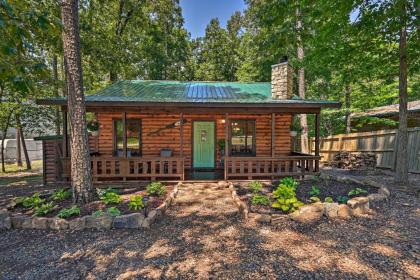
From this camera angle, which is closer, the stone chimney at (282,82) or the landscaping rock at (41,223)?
the landscaping rock at (41,223)

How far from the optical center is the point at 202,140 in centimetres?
931

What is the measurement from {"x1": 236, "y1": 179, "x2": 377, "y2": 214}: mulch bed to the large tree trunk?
360cm

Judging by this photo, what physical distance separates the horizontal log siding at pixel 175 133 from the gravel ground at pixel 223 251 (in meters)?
5.02

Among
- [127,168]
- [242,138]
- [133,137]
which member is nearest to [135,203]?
[127,168]

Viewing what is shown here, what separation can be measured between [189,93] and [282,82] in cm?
348

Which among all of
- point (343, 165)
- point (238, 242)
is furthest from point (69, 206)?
point (343, 165)

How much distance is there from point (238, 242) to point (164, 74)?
64.1ft

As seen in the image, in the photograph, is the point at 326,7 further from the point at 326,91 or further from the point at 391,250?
the point at 326,91

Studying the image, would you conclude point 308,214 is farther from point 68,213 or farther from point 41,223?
point 41,223

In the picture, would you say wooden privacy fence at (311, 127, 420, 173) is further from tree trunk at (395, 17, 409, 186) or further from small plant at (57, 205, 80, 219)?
small plant at (57, 205, 80, 219)

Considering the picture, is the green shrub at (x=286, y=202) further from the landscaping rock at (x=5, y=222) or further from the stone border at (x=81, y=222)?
the landscaping rock at (x=5, y=222)

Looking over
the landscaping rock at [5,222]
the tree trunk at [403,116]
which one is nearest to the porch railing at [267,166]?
the tree trunk at [403,116]

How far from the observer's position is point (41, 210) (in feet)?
14.2

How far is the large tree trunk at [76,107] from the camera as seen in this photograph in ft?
15.6
